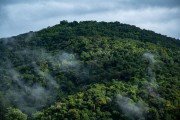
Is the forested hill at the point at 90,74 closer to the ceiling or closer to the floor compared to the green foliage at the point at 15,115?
closer to the ceiling

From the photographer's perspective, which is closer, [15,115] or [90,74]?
[15,115]

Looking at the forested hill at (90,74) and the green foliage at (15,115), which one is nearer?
the green foliage at (15,115)

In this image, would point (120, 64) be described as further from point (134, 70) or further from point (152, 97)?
point (152, 97)

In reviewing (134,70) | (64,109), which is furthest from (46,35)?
(64,109)

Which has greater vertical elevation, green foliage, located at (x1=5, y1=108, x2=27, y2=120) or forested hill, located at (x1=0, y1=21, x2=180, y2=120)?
forested hill, located at (x1=0, y1=21, x2=180, y2=120)

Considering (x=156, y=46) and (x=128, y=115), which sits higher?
(x=156, y=46)

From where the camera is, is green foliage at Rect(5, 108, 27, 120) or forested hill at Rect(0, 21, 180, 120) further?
forested hill at Rect(0, 21, 180, 120)

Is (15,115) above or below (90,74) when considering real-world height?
below

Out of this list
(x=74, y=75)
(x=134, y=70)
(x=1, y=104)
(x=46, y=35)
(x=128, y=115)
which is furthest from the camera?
(x=46, y=35)
